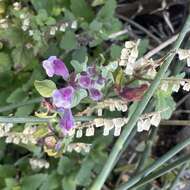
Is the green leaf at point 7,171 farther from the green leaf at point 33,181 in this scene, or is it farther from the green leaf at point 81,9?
the green leaf at point 81,9

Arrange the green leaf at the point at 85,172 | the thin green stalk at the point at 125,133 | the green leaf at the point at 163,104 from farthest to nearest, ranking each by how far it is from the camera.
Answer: the green leaf at the point at 85,172 < the green leaf at the point at 163,104 < the thin green stalk at the point at 125,133

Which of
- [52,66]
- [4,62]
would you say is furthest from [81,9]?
[52,66]

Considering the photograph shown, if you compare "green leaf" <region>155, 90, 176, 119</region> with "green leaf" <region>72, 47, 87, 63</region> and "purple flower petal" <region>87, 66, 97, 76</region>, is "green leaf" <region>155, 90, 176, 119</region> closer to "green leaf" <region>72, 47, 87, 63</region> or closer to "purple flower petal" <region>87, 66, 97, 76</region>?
"purple flower petal" <region>87, 66, 97, 76</region>

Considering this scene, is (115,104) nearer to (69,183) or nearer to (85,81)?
(85,81)

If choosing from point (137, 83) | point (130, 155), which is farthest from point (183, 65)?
point (130, 155)

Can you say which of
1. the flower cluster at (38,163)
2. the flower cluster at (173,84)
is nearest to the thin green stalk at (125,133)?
the flower cluster at (173,84)

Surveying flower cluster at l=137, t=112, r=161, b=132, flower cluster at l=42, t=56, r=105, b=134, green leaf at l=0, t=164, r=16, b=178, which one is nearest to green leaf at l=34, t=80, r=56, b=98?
flower cluster at l=42, t=56, r=105, b=134

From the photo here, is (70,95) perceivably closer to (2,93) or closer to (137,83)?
(137,83)
